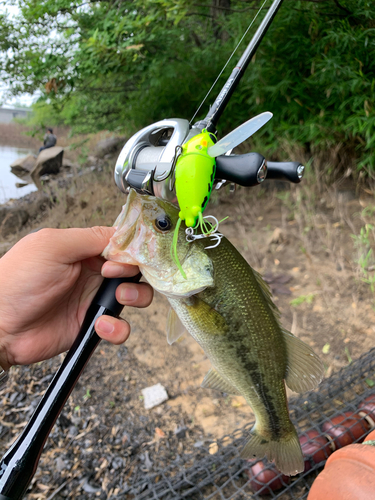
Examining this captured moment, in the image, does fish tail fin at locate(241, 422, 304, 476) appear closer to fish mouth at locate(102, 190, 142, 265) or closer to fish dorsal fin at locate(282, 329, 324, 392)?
fish dorsal fin at locate(282, 329, 324, 392)

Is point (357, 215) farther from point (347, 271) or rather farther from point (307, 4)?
point (307, 4)

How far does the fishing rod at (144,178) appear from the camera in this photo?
1002mm

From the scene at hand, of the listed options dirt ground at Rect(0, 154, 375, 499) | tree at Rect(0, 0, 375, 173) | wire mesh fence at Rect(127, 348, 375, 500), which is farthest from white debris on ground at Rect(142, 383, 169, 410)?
tree at Rect(0, 0, 375, 173)

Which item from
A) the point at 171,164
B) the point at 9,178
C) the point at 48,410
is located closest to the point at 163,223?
the point at 171,164

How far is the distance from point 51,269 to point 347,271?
3130 millimetres

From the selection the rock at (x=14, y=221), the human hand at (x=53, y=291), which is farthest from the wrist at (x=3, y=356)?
the rock at (x=14, y=221)

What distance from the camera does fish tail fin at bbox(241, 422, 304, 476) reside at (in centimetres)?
138

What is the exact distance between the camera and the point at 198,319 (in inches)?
50.7

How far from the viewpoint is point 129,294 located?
4.90ft

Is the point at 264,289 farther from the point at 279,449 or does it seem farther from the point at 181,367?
the point at 181,367

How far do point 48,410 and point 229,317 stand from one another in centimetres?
69

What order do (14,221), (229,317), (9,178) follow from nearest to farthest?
(229,317) → (14,221) → (9,178)

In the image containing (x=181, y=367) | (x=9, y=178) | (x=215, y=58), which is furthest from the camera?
(x=9, y=178)

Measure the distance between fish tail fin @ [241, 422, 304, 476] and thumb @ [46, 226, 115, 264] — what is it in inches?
40.7
